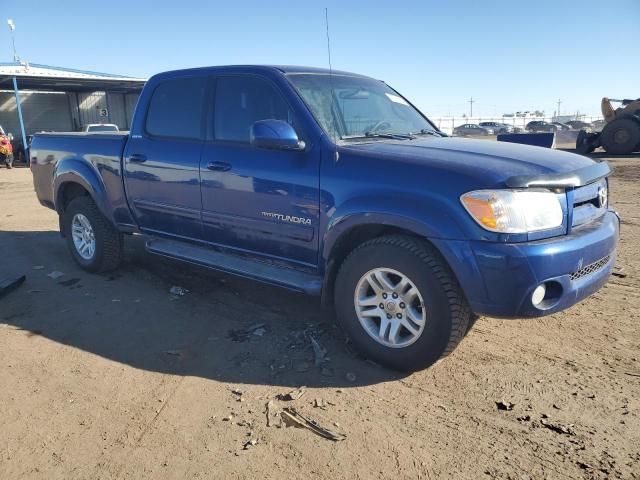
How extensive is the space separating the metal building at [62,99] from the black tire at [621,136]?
22.6 metres

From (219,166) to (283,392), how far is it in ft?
5.99

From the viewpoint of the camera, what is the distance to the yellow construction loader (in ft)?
58.0

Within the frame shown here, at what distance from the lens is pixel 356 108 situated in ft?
12.9

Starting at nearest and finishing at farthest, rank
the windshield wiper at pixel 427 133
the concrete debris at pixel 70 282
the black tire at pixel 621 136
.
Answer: the windshield wiper at pixel 427 133, the concrete debris at pixel 70 282, the black tire at pixel 621 136

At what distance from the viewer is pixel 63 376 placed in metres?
3.23

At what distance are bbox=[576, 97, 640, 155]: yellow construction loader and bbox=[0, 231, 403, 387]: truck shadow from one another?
17734mm

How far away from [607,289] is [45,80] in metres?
27.2

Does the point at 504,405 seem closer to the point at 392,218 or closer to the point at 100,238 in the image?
the point at 392,218

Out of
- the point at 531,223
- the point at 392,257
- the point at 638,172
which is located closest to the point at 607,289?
the point at 531,223

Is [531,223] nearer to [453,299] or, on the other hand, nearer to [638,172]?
[453,299]

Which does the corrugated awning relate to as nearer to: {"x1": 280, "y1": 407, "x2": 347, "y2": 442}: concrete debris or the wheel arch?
the wheel arch

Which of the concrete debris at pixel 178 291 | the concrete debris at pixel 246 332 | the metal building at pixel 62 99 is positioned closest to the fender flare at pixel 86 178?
the concrete debris at pixel 178 291

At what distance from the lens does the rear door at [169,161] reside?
419 centimetres

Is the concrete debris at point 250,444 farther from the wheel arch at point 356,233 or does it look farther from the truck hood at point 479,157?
the truck hood at point 479,157
